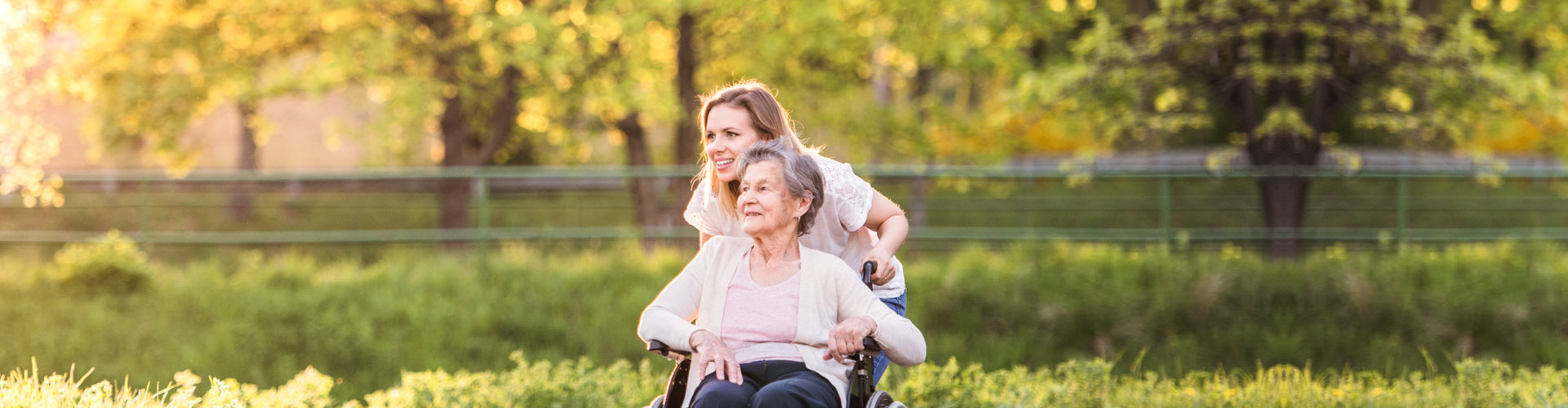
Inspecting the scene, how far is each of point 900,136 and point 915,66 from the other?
5.58 ft

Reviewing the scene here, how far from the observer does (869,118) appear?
44.2ft

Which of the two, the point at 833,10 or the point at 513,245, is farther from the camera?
the point at 833,10

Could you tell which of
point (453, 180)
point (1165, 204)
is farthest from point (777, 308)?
point (453, 180)

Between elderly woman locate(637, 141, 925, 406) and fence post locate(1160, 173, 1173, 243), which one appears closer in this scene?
elderly woman locate(637, 141, 925, 406)

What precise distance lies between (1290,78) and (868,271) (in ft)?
13.5

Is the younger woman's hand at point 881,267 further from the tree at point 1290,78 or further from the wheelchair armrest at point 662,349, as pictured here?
the tree at point 1290,78

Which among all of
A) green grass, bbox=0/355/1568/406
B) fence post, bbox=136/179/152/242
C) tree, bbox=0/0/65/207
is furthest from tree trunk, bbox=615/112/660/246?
green grass, bbox=0/355/1568/406

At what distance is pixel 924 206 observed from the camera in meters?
16.8

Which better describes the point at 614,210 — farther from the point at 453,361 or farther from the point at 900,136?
the point at 453,361

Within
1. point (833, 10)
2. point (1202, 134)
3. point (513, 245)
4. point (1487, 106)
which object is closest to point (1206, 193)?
point (1202, 134)

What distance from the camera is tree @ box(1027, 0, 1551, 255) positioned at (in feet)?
22.7

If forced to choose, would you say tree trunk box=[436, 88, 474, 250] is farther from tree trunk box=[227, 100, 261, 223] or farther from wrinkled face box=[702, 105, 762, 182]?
wrinkled face box=[702, 105, 762, 182]

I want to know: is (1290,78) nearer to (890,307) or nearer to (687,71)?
(890,307)

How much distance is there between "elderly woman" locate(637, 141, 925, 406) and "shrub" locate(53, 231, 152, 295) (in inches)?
272
